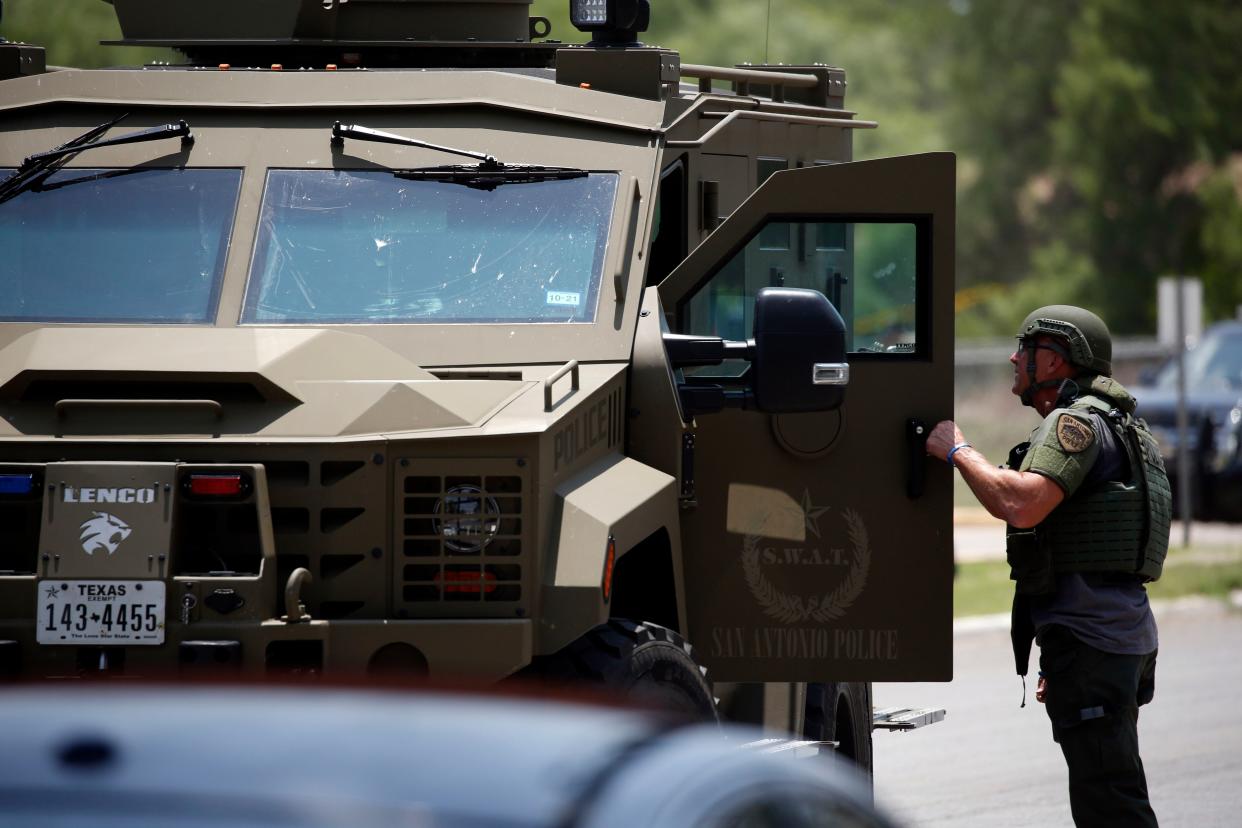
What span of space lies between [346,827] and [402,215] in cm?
446

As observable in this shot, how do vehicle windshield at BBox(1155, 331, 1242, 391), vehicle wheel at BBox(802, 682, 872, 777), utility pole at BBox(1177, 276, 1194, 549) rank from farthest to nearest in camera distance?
vehicle windshield at BBox(1155, 331, 1242, 391) < utility pole at BBox(1177, 276, 1194, 549) < vehicle wheel at BBox(802, 682, 872, 777)

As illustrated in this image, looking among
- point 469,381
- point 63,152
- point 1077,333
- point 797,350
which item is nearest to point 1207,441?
point 1077,333

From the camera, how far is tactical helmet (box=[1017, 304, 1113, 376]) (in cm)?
670

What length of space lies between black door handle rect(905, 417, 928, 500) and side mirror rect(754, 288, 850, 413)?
58 cm

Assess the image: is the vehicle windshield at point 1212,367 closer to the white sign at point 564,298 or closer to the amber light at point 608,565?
the white sign at point 564,298

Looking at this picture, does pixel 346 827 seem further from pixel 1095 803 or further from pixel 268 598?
pixel 1095 803

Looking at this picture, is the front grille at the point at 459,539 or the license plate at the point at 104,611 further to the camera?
the front grille at the point at 459,539

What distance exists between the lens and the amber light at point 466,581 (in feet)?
17.8

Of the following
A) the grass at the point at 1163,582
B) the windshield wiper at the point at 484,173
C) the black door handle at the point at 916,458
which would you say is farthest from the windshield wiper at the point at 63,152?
the grass at the point at 1163,582

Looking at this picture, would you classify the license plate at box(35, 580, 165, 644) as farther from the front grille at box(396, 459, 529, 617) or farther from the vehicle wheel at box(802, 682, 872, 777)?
the vehicle wheel at box(802, 682, 872, 777)

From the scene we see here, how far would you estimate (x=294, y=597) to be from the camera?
5.25 meters

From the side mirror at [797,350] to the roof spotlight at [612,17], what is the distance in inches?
61.4

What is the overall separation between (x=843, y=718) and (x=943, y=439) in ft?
6.72

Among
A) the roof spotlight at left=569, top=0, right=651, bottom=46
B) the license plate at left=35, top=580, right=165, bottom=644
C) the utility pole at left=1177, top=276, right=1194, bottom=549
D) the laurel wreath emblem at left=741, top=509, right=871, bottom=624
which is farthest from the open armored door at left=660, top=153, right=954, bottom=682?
the utility pole at left=1177, top=276, right=1194, bottom=549
